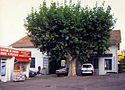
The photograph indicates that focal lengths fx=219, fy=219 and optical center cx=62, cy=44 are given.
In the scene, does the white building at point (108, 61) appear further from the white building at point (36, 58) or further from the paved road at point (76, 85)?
the paved road at point (76, 85)

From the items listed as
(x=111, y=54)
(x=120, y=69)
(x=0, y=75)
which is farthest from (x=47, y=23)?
(x=120, y=69)

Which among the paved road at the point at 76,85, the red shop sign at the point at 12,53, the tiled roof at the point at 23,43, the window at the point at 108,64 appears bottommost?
the paved road at the point at 76,85

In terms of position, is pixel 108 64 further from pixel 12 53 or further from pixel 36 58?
pixel 12 53

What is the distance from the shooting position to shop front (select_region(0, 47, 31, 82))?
27.0m

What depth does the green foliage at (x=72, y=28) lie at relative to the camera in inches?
1133

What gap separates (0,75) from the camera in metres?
26.4

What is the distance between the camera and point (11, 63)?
29.4 m

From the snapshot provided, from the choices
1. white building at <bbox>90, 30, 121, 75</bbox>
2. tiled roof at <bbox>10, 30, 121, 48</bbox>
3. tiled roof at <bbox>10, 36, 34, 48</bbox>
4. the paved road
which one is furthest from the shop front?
white building at <bbox>90, 30, 121, 75</bbox>

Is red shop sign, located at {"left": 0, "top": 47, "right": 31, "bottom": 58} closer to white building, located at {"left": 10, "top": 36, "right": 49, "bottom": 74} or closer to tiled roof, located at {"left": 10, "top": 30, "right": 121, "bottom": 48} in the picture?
white building, located at {"left": 10, "top": 36, "right": 49, "bottom": 74}

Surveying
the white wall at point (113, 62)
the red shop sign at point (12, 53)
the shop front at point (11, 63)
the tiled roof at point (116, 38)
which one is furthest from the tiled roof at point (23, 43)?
the tiled roof at point (116, 38)

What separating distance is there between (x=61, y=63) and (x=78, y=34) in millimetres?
15413

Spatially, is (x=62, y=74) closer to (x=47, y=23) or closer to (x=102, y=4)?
(x=47, y=23)

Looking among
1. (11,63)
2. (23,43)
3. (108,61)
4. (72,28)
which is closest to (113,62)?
(108,61)

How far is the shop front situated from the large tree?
3.45m
